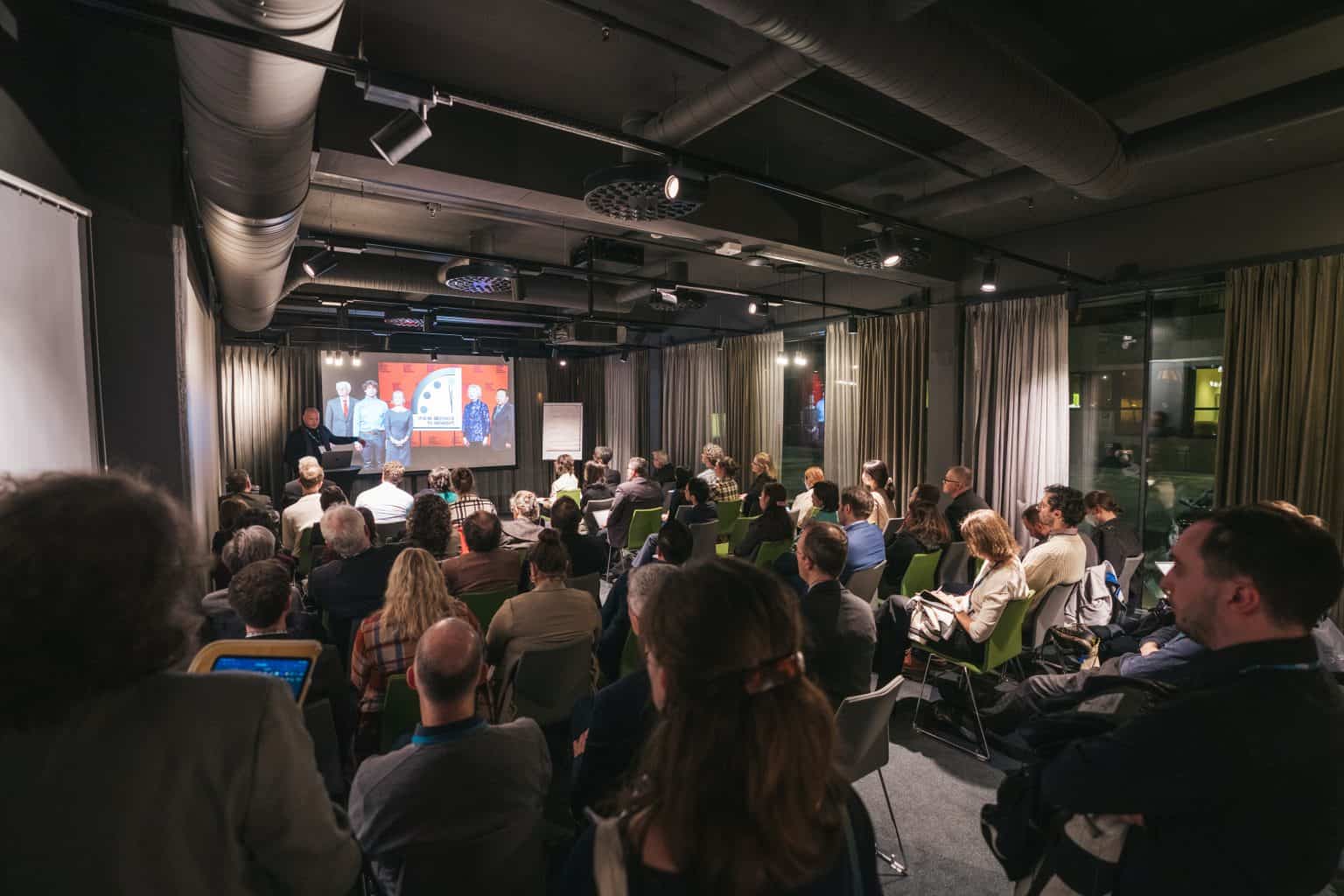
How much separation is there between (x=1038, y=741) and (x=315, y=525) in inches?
197

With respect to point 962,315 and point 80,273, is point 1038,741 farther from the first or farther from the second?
point 962,315

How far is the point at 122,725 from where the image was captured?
77 cm

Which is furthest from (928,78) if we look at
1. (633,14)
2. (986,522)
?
(986,522)

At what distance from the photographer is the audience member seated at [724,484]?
6.91 metres

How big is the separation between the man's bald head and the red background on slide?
31.5ft

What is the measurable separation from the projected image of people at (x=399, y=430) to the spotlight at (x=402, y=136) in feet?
27.1

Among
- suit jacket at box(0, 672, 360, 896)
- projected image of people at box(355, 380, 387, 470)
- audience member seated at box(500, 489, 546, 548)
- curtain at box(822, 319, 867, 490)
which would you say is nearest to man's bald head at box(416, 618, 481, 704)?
suit jacket at box(0, 672, 360, 896)

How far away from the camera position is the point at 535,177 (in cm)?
392

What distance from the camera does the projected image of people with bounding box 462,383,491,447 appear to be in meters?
11.0

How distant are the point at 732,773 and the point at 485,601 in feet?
8.81

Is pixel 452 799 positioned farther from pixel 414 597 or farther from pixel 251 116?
pixel 251 116

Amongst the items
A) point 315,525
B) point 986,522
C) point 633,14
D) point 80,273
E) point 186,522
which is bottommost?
point 315,525

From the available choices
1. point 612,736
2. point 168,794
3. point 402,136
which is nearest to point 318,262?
point 402,136

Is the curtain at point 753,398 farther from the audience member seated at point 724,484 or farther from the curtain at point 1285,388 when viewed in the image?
the curtain at point 1285,388
